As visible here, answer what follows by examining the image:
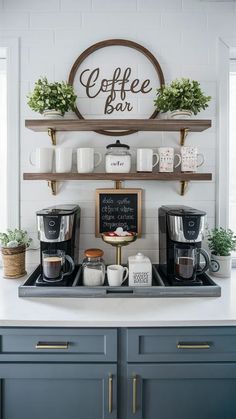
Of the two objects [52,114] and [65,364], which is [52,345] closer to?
[65,364]

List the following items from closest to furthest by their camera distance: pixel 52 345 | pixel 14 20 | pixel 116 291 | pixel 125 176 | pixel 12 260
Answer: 1. pixel 52 345
2. pixel 116 291
3. pixel 125 176
4. pixel 12 260
5. pixel 14 20

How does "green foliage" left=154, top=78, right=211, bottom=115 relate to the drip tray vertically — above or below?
above

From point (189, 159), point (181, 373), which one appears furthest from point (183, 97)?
point (181, 373)

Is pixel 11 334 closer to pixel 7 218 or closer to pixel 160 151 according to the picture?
pixel 7 218

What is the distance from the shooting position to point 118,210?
1.62 metres

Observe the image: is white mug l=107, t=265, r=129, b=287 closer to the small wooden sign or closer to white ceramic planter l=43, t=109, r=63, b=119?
the small wooden sign

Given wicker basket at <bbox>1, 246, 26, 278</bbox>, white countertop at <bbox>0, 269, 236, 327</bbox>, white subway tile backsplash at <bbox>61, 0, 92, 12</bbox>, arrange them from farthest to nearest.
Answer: white subway tile backsplash at <bbox>61, 0, 92, 12</bbox>
wicker basket at <bbox>1, 246, 26, 278</bbox>
white countertop at <bbox>0, 269, 236, 327</bbox>

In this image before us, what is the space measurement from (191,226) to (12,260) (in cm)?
96

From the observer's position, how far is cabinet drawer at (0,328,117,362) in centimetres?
106

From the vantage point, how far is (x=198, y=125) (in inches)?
54.9

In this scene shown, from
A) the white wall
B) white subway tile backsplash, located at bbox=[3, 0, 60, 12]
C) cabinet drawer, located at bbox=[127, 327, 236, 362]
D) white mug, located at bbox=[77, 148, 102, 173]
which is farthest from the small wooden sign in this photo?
white subway tile backsplash, located at bbox=[3, 0, 60, 12]

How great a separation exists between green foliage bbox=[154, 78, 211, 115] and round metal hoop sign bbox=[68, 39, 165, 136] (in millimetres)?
146

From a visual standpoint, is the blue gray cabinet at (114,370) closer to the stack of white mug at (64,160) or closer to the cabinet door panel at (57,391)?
the cabinet door panel at (57,391)

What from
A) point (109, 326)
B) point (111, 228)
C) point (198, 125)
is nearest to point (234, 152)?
point (198, 125)
